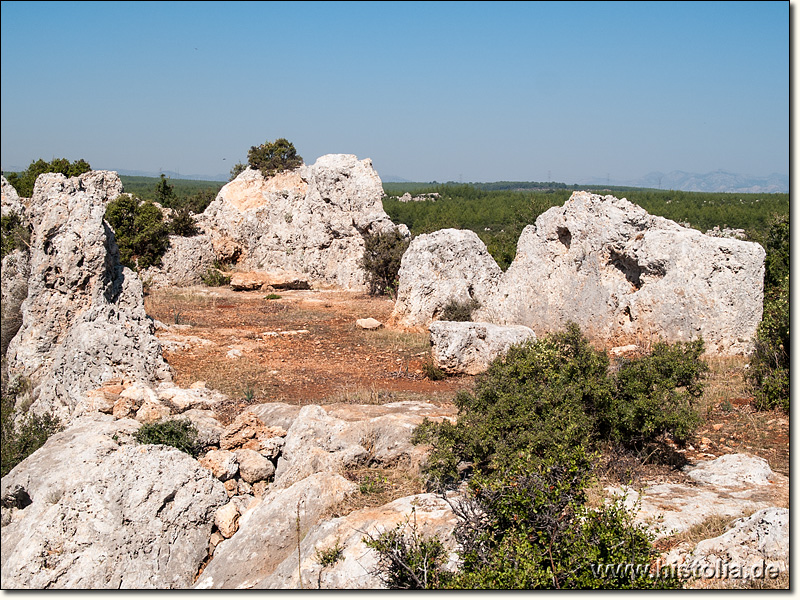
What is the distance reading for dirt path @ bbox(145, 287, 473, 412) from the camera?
11508 mm

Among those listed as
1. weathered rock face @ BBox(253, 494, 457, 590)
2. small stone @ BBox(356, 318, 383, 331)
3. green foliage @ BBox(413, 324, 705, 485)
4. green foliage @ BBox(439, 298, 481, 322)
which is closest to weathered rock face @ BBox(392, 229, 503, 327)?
green foliage @ BBox(439, 298, 481, 322)

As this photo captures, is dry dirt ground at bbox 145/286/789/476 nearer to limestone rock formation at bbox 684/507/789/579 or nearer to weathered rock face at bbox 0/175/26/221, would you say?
limestone rock formation at bbox 684/507/789/579

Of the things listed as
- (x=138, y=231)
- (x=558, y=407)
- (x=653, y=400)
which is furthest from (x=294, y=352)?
(x=138, y=231)

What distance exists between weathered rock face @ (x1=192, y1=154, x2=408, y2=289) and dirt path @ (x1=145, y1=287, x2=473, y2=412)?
5093 mm

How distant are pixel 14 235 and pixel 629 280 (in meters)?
13.0

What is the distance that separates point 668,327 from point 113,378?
10559 mm

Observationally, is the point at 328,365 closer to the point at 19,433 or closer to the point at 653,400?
the point at 19,433

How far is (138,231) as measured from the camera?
2622 cm

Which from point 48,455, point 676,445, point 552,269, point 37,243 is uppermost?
point 37,243

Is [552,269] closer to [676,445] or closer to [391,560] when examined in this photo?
[676,445]

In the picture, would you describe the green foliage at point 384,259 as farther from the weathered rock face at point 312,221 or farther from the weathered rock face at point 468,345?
the weathered rock face at point 468,345

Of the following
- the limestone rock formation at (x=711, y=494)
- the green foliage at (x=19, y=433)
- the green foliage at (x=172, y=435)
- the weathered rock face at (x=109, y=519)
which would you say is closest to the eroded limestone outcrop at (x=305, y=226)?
the green foliage at (x=19, y=433)

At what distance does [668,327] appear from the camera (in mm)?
13336

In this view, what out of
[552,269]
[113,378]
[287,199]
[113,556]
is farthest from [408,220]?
[113,556]
